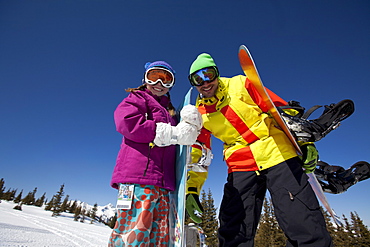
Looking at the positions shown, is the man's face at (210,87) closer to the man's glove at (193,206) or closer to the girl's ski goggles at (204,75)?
the girl's ski goggles at (204,75)

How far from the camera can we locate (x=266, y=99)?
7.74ft

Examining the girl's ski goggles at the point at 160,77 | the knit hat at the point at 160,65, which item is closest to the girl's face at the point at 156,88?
the girl's ski goggles at the point at 160,77

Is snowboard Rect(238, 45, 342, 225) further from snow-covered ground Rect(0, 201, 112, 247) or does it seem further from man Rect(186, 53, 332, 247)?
snow-covered ground Rect(0, 201, 112, 247)

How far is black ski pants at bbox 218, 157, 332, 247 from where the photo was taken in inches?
67.4

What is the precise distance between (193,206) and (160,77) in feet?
6.70

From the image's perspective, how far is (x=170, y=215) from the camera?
2217mm

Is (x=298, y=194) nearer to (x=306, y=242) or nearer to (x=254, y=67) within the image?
(x=306, y=242)

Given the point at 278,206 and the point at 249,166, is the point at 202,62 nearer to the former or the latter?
the point at 249,166

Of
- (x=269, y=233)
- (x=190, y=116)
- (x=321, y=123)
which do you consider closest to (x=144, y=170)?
(x=190, y=116)

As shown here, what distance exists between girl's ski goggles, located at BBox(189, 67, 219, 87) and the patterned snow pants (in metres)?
1.65

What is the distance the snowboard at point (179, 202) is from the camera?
76.8 inches

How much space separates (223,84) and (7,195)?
3893 inches

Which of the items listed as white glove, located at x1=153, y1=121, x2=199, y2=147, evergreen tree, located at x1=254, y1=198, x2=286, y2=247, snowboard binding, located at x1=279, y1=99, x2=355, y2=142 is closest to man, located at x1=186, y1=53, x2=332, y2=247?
snowboard binding, located at x1=279, y1=99, x2=355, y2=142

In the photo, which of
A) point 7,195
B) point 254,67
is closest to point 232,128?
point 254,67
